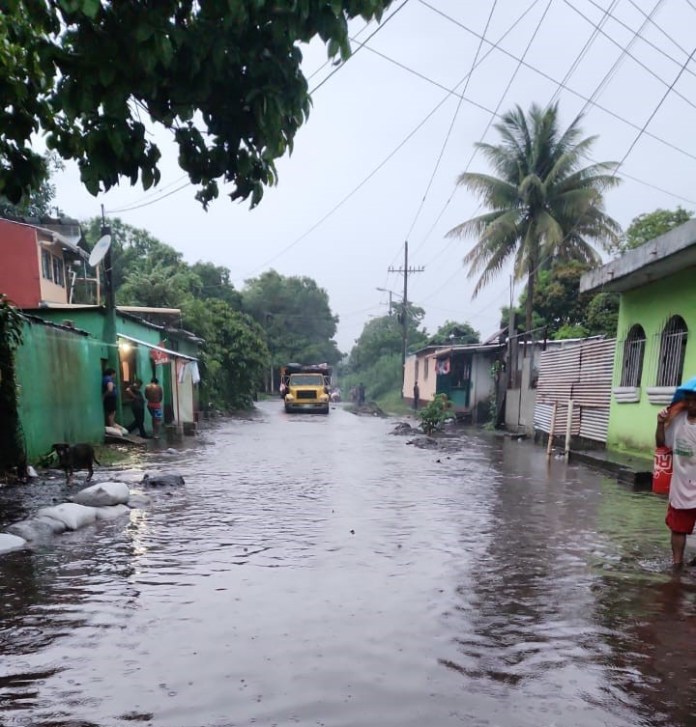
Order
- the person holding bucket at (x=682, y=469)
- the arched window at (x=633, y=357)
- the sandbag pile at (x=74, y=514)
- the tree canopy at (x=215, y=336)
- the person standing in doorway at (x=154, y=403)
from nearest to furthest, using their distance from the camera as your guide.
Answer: the person holding bucket at (x=682, y=469)
the sandbag pile at (x=74, y=514)
the arched window at (x=633, y=357)
the person standing in doorway at (x=154, y=403)
the tree canopy at (x=215, y=336)

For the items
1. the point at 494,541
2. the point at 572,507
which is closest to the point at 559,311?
the point at 572,507

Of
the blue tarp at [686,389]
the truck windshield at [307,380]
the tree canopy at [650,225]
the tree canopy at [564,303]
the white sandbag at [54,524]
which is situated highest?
the tree canopy at [650,225]

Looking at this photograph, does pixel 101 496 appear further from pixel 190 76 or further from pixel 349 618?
pixel 190 76

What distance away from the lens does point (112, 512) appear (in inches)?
273

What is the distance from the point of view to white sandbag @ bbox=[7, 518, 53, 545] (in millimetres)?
5766

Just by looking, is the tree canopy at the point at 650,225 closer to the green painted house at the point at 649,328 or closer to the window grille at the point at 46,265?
the green painted house at the point at 649,328

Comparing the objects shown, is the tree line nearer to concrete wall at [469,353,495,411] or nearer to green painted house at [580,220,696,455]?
concrete wall at [469,353,495,411]

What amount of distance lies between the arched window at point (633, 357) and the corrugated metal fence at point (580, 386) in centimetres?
60

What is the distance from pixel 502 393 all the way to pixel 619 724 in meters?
20.2

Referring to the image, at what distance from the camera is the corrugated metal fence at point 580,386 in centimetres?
1324

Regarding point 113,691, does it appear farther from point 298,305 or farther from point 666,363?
point 298,305

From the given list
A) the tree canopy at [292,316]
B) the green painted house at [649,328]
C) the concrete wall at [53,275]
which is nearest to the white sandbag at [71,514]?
the green painted house at [649,328]

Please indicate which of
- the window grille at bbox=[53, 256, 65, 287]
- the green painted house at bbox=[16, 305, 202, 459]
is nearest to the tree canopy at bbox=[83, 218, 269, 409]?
the window grille at bbox=[53, 256, 65, 287]

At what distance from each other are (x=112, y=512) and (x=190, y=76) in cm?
546
